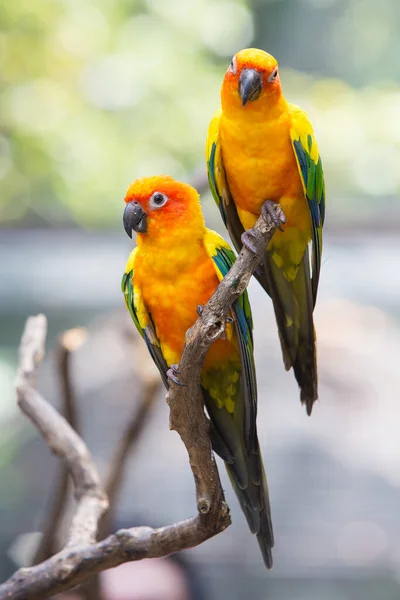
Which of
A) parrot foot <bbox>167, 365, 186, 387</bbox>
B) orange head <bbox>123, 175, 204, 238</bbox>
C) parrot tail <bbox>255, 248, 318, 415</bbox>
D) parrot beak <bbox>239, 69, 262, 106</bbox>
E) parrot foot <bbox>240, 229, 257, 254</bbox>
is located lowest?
parrot foot <bbox>167, 365, 186, 387</bbox>

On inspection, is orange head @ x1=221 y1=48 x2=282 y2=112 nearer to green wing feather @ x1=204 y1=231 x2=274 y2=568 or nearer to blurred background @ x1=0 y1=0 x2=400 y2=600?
green wing feather @ x1=204 y1=231 x2=274 y2=568

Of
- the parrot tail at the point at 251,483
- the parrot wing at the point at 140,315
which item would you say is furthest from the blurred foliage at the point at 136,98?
the parrot tail at the point at 251,483

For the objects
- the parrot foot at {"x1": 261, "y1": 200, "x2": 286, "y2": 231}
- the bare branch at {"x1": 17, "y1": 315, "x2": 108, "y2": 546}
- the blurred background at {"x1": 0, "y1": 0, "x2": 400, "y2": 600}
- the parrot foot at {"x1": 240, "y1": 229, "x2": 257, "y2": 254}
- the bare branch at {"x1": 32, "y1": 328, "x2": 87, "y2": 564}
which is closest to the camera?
the parrot foot at {"x1": 240, "y1": 229, "x2": 257, "y2": 254}

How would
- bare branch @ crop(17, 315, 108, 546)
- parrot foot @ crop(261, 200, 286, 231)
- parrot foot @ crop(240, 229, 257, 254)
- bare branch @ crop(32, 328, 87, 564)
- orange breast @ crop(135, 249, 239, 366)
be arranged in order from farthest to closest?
bare branch @ crop(32, 328, 87, 564)
bare branch @ crop(17, 315, 108, 546)
orange breast @ crop(135, 249, 239, 366)
parrot foot @ crop(261, 200, 286, 231)
parrot foot @ crop(240, 229, 257, 254)

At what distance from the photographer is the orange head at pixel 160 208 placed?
1.28 metres

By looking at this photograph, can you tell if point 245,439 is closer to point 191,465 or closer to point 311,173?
point 191,465

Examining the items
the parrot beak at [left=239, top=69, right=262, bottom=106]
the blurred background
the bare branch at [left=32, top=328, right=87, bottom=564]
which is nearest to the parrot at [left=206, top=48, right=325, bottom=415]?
the parrot beak at [left=239, top=69, right=262, bottom=106]

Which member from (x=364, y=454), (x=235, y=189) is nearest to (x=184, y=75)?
(x=364, y=454)

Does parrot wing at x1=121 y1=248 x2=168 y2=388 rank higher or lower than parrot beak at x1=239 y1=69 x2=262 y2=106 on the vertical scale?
lower

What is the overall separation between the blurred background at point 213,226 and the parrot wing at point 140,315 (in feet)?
5.56

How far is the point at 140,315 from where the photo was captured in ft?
4.49

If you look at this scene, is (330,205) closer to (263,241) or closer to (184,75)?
(184,75)

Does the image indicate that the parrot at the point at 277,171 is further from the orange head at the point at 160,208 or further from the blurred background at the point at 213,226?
the blurred background at the point at 213,226

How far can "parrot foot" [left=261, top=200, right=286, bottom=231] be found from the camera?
1214mm
